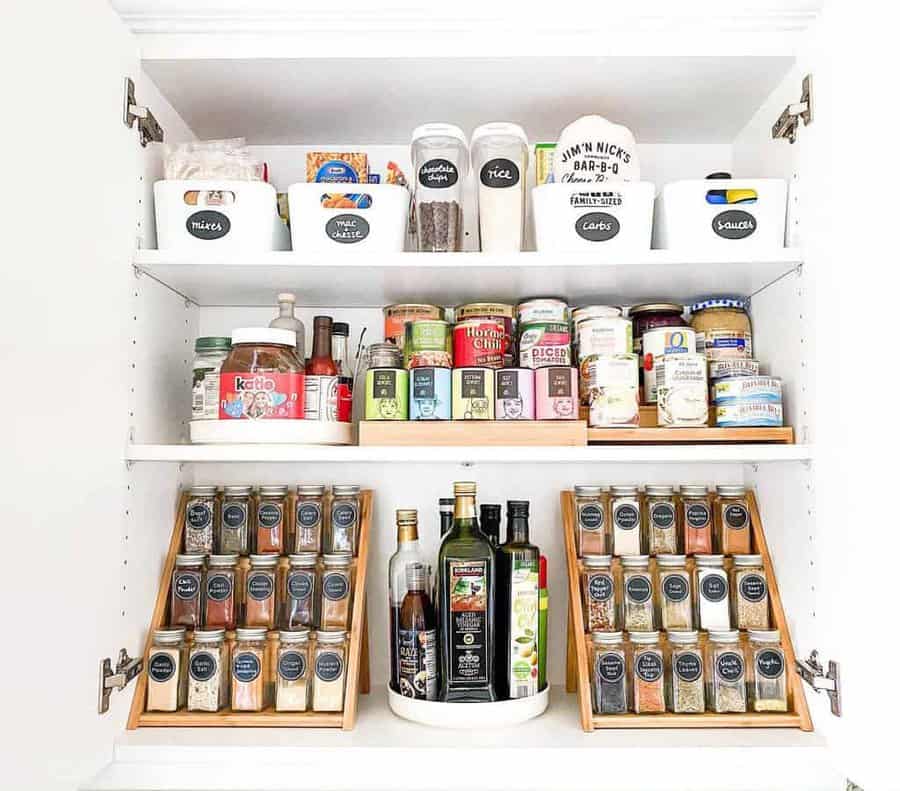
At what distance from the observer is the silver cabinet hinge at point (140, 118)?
4.45ft

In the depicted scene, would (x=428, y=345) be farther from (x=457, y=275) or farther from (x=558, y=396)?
(x=558, y=396)

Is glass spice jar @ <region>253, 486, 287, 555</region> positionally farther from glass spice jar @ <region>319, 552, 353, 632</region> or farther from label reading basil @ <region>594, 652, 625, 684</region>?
label reading basil @ <region>594, 652, 625, 684</region>

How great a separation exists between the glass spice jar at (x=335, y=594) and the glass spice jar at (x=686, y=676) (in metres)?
0.57

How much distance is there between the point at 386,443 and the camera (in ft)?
4.58

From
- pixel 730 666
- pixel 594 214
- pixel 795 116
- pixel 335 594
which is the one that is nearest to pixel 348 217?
Answer: pixel 594 214

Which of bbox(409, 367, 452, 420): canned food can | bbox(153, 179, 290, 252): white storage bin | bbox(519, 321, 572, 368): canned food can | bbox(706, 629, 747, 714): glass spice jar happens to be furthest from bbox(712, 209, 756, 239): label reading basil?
bbox(153, 179, 290, 252): white storage bin

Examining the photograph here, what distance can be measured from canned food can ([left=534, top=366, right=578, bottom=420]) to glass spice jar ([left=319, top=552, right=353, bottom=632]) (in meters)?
0.45

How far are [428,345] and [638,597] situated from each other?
58 centimetres

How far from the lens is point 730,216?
1.42 m

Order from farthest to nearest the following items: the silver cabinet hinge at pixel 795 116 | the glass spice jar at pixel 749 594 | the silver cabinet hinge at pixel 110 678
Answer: the glass spice jar at pixel 749 594 → the silver cabinet hinge at pixel 795 116 → the silver cabinet hinge at pixel 110 678

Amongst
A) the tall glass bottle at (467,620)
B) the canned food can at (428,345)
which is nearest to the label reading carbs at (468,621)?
the tall glass bottle at (467,620)

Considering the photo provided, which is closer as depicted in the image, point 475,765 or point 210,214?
point 475,765

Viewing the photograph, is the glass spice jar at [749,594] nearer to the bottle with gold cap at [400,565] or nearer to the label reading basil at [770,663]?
the label reading basil at [770,663]

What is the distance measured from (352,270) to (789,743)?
1.03m
